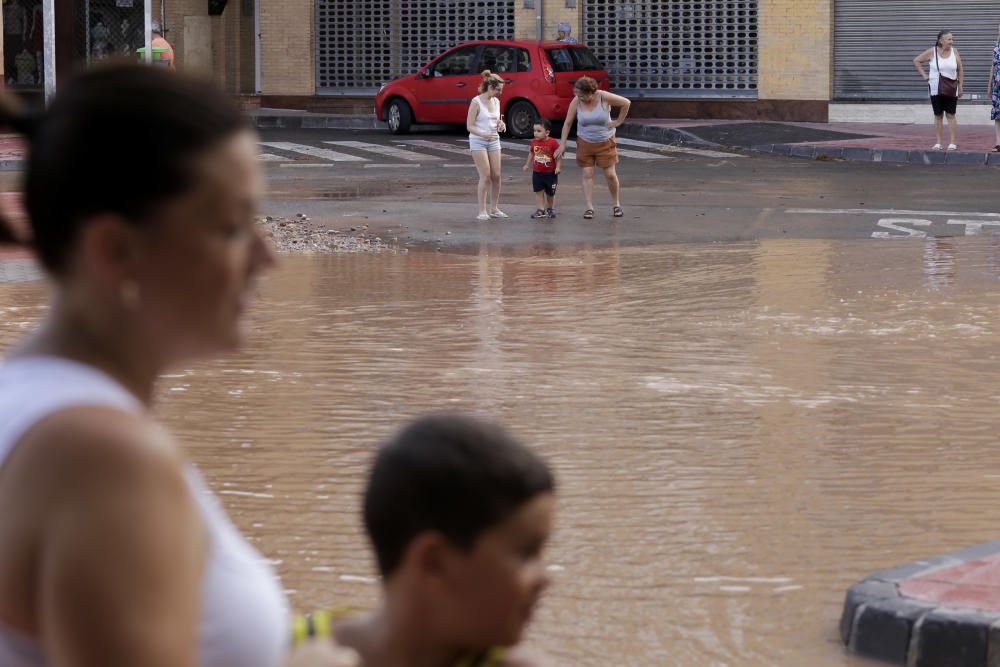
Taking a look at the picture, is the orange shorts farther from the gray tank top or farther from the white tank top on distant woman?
the white tank top on distant woman

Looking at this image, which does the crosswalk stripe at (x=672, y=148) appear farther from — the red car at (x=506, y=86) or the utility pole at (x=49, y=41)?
the utility pole at (x=49, y=41)

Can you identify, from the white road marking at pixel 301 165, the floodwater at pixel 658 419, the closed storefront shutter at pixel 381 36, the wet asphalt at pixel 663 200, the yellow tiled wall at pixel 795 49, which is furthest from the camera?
the closed storefront shutter at pixel 381 36

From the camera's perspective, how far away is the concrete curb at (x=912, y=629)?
4469mm

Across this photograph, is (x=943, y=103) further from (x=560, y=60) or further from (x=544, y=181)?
(x=544, y=181)

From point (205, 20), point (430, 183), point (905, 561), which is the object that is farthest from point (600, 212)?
point (205, 20)

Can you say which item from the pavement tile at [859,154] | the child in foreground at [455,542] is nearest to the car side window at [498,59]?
the pavement tile at [859,154]

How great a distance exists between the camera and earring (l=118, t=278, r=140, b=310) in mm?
1680

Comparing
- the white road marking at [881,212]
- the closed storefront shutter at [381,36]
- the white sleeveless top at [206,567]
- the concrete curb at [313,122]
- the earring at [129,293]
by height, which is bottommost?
the white road marking at [881,212]

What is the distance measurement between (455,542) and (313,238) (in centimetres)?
1372

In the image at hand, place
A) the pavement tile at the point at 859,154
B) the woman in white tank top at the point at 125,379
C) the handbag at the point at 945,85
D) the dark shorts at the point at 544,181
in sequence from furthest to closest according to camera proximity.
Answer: the pavement tile at the point at 859,154
the handbag at the point at 945,85
the dark shorts at the point at 544,181
the woman in white tank top at the point at 125,379

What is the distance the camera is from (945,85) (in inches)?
971

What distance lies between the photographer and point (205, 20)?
38.4 m

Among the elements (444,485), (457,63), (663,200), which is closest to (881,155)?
(663,200)

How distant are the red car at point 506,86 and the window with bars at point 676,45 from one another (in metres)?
4.25
